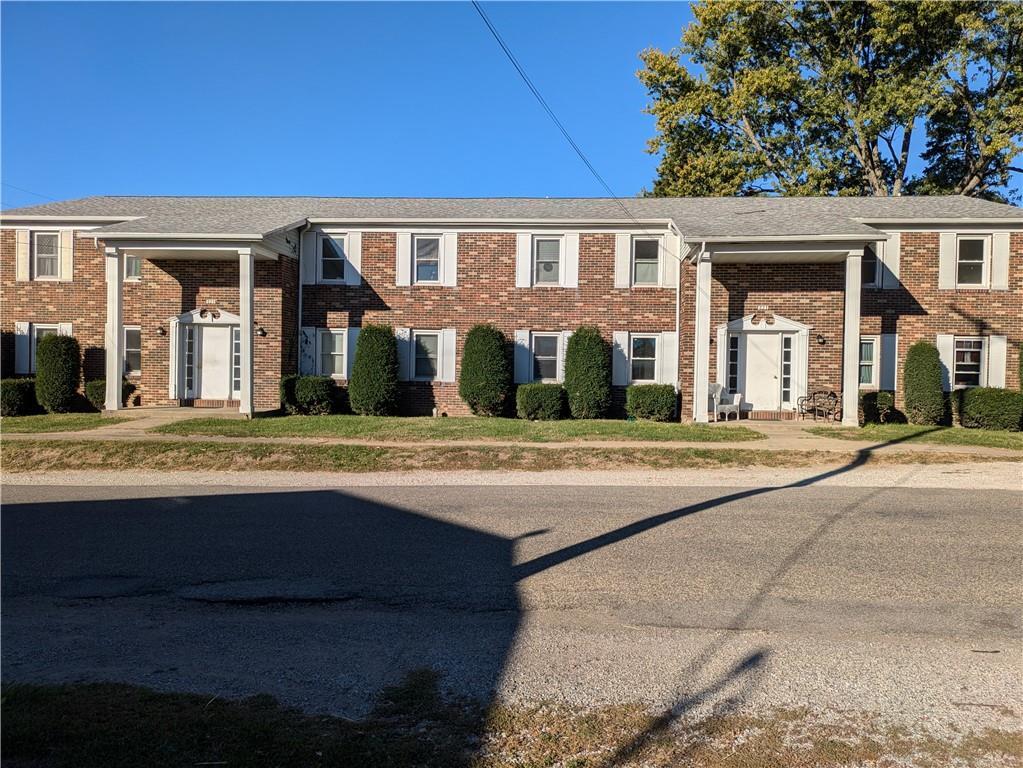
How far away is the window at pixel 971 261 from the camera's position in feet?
64.2

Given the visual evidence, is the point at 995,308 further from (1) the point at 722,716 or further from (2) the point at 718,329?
(1) the point at 722,716

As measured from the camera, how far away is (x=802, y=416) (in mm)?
18547

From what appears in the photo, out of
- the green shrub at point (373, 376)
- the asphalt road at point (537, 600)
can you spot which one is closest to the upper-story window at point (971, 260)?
the asphalt road at point (537, 600)

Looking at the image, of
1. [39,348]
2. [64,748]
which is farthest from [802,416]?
[39,348]

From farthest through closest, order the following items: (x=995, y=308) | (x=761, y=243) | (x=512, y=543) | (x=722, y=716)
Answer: (x=995, y=308) → (x=761, y=243) → (x=512, y=543) → (x=722, y=716)

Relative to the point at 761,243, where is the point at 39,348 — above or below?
below

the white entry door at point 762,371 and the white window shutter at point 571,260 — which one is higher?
the white window shutter at point 571,260

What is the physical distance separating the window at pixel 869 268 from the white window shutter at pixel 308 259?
48.6ft

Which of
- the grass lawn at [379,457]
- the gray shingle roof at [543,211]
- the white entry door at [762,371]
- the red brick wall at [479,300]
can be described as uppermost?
the gray shingle roof at [543,211]

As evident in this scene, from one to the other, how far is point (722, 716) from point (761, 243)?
15.7m

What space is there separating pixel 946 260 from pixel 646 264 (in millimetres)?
7846

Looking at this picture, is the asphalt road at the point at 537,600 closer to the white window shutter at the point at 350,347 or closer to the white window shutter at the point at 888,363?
the white window shutter at the point at 888,363

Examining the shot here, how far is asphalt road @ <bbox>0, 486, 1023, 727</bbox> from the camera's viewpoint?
4.07 meters

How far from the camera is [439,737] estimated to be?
3.42 m
